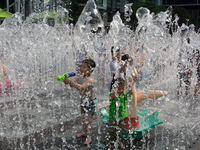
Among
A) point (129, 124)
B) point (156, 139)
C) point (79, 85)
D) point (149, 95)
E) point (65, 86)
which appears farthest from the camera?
point (65, 86)

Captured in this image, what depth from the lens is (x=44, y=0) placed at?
17797 millimetres

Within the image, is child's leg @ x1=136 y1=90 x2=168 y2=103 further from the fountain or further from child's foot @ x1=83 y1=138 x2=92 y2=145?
child's foot @ x1=83 y1=138 x2=92 y2=145

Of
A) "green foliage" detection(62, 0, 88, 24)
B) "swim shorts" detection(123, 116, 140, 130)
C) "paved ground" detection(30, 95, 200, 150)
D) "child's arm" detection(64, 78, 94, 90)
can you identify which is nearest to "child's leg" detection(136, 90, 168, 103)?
"swim shorts" detection(123, 116, 140, 130)

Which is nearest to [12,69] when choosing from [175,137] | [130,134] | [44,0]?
[130,134]

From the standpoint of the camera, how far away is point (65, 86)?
19.3 ft

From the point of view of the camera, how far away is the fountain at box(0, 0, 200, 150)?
9.90ft

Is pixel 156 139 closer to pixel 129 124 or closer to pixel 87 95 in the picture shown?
pixel 129 124

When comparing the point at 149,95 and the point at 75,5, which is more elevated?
the point at 75,5

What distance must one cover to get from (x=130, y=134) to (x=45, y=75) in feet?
15.8

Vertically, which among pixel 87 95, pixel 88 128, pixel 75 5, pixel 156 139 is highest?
pixel 75 5

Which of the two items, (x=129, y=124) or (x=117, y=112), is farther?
(x=129, y=124)

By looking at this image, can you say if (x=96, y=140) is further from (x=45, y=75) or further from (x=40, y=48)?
(x=40, y=48)

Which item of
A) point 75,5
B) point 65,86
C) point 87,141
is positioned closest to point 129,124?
point 87,141

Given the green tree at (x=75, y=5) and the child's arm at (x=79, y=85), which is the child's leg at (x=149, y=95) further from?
the green tree at (x=75, y=5)
